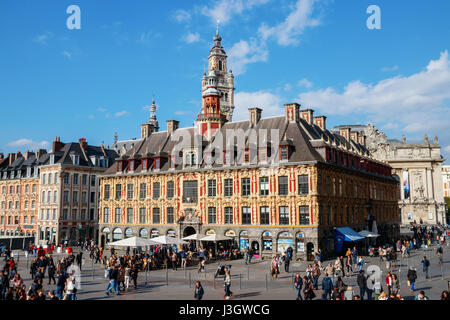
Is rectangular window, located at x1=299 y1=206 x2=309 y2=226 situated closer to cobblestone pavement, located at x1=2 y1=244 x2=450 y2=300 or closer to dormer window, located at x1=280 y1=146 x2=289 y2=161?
cobblestone pavement, located at x1=2 y1=244 x2=450 y2=300

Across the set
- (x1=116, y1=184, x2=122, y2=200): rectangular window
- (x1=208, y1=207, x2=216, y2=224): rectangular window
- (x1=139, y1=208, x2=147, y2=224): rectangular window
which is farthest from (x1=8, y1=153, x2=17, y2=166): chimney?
(x1=208, y1=207, x2=216, y2=224): rectangular window

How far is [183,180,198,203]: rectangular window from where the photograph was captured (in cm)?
4784

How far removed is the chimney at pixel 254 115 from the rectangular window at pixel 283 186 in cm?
938

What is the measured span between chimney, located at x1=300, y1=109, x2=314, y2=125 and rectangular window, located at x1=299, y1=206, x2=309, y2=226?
45.0 ft

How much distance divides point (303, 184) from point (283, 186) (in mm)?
2196

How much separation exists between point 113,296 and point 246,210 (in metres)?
23.4

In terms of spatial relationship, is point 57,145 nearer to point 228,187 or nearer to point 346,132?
point 228,187

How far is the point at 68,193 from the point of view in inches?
2511

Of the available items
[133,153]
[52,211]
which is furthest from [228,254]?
[52,211]

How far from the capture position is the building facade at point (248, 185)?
41062 millimetres

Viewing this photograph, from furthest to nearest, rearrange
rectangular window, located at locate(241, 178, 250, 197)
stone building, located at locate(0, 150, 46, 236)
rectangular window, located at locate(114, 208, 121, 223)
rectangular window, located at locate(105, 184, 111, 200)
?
stone building, located at locate(0, 150, 46, 236), rectangular window, located at locate(105, 184, 111, 200), rectangular window, located at locate(114, 208, 121, 223), rectangular window, located at locate(241, 178, 250, 197)

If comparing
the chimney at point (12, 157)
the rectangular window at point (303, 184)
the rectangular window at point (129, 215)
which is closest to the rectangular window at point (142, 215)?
the rectangular window at point (129, 215)

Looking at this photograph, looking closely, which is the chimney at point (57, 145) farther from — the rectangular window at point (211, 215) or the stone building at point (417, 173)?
the stone building at point (417, 173)
